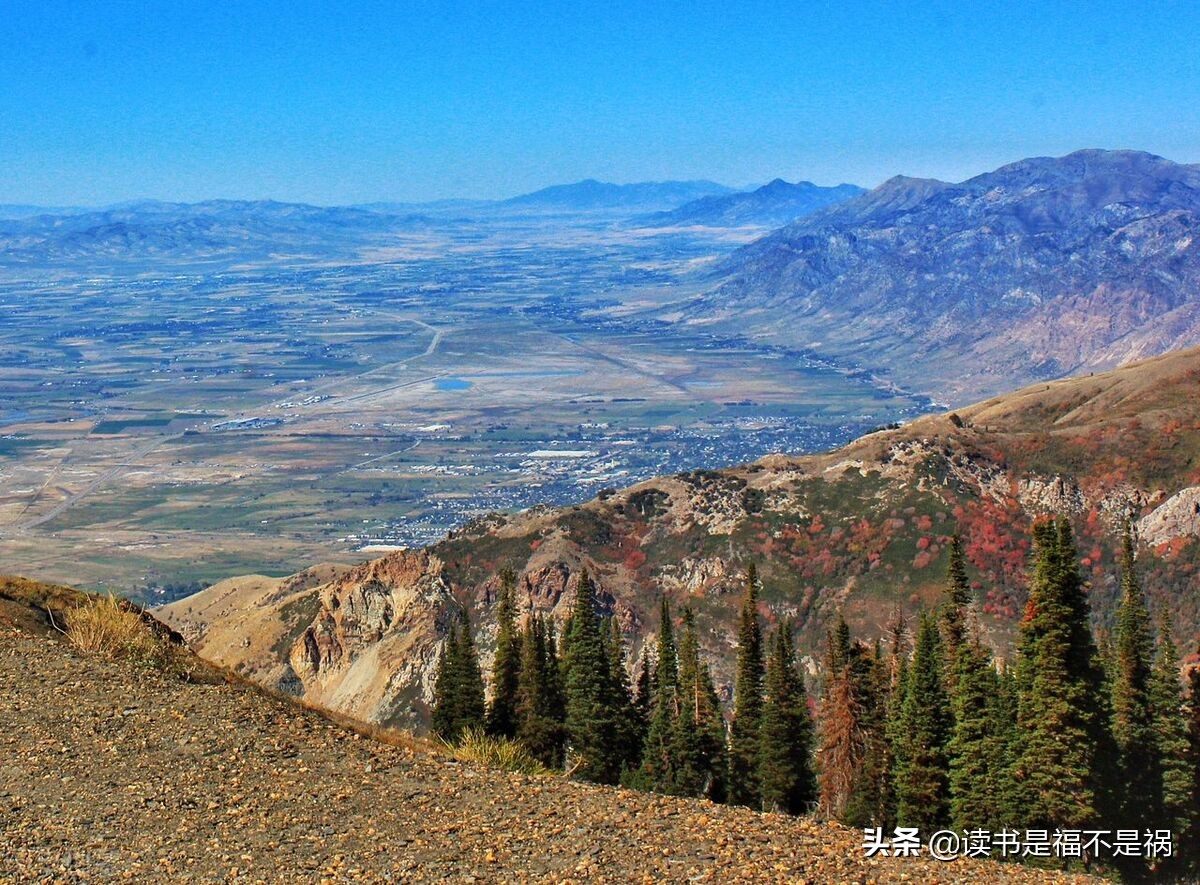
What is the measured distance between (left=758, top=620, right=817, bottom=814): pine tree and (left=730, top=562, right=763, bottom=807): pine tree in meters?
0.45

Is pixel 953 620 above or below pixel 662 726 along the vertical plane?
above

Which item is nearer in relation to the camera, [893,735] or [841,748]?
[893,735]

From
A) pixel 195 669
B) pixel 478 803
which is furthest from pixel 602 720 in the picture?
pixel 478 803

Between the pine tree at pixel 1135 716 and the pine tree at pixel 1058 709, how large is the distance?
2727 millimetres

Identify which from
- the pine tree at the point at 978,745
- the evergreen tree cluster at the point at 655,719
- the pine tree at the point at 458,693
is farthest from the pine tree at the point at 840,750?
the pine tree at the point at 458,693

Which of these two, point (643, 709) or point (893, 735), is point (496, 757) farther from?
point (643, 709)

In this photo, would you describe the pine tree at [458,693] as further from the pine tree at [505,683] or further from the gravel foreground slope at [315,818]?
the gravel foreground slope at [315,818]

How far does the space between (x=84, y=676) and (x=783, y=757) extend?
22.4m

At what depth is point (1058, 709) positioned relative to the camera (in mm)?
25984

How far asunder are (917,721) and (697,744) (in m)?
7.36

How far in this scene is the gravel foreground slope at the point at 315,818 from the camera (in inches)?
512

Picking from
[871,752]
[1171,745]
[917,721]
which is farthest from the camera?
[871,752]

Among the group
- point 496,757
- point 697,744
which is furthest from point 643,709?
point 496,757

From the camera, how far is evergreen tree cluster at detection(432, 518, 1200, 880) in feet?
86.9
